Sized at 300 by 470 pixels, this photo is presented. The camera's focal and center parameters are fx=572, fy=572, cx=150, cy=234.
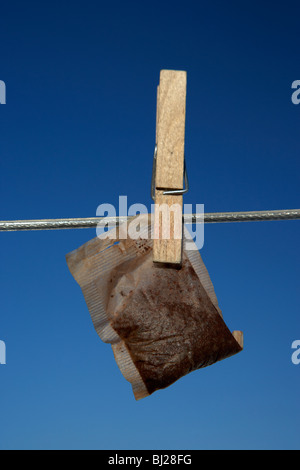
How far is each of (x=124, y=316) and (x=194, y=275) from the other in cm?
16

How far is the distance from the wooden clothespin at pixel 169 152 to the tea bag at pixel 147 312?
0.10m

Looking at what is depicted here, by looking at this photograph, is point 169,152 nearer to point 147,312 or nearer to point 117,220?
point 117,220

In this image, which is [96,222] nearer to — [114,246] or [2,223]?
[114,246]

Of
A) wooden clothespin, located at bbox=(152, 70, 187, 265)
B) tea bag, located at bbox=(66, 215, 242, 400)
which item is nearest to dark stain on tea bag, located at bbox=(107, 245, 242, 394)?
tea bag, located at bbox=(66, 215, 242, 400)

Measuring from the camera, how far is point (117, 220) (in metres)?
1.15

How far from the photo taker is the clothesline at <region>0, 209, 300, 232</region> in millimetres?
1130

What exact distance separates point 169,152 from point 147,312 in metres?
0.31

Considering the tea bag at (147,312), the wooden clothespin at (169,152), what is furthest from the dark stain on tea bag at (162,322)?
the wooden clothespin at (169,152)

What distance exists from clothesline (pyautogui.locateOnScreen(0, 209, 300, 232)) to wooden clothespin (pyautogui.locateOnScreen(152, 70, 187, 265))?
74 mm

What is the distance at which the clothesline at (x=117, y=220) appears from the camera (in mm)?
1130

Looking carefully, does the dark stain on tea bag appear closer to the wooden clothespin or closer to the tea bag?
the tea bag

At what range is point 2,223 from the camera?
3.82 feet

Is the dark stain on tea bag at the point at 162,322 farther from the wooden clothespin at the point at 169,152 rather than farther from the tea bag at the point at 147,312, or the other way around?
the wooden clothespin at the point at 169,152
